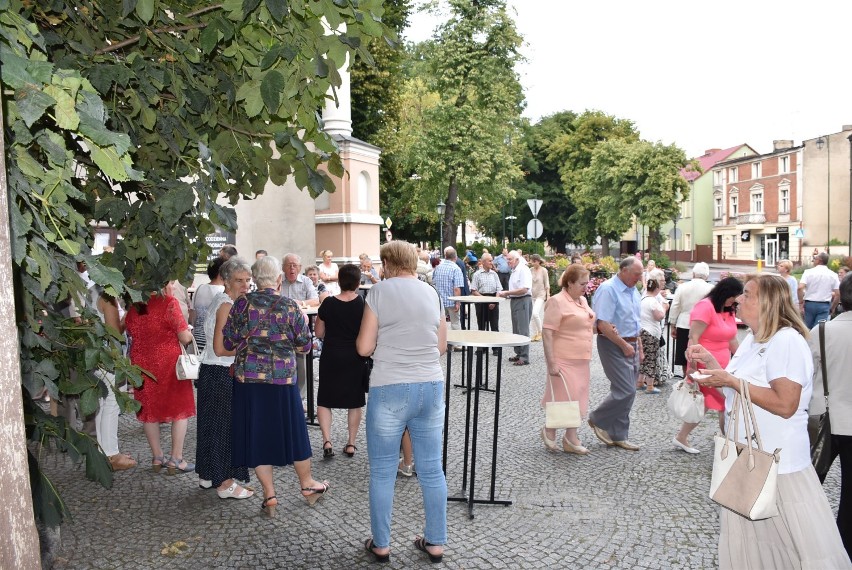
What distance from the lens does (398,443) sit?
462 cm

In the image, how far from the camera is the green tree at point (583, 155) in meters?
57.8

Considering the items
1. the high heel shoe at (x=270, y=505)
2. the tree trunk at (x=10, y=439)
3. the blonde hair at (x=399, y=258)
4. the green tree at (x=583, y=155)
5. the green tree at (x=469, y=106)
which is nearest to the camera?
the tree trunk at (x=10, y=439)

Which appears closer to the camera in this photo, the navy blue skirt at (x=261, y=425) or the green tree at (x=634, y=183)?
the navy blue skirt at (x=261, y=425)

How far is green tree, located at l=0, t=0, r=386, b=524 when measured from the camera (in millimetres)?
2408

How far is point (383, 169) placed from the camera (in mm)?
36344

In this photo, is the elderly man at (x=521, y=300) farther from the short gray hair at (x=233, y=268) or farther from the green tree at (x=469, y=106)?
the green tree at (x=469, y=106)

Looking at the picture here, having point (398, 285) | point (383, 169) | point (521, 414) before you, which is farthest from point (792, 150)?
point (398, 285)

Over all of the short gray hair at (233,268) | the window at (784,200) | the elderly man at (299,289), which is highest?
the window at (784,200)

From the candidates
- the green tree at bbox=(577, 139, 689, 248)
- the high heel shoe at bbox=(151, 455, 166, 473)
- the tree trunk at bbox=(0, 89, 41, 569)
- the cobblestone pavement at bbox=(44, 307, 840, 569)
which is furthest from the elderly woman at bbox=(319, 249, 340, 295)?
the green tree at bbox=(577, 139, 689, 248)

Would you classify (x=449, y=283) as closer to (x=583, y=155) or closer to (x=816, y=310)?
(x=816, y=310)

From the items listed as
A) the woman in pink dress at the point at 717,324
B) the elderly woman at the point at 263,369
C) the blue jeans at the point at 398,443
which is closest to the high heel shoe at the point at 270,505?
the elderly woman at the point at 263,369

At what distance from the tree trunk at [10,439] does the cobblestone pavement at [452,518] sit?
2.24m

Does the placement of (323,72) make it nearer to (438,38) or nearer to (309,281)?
(309,281)

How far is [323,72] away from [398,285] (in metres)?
1.81
